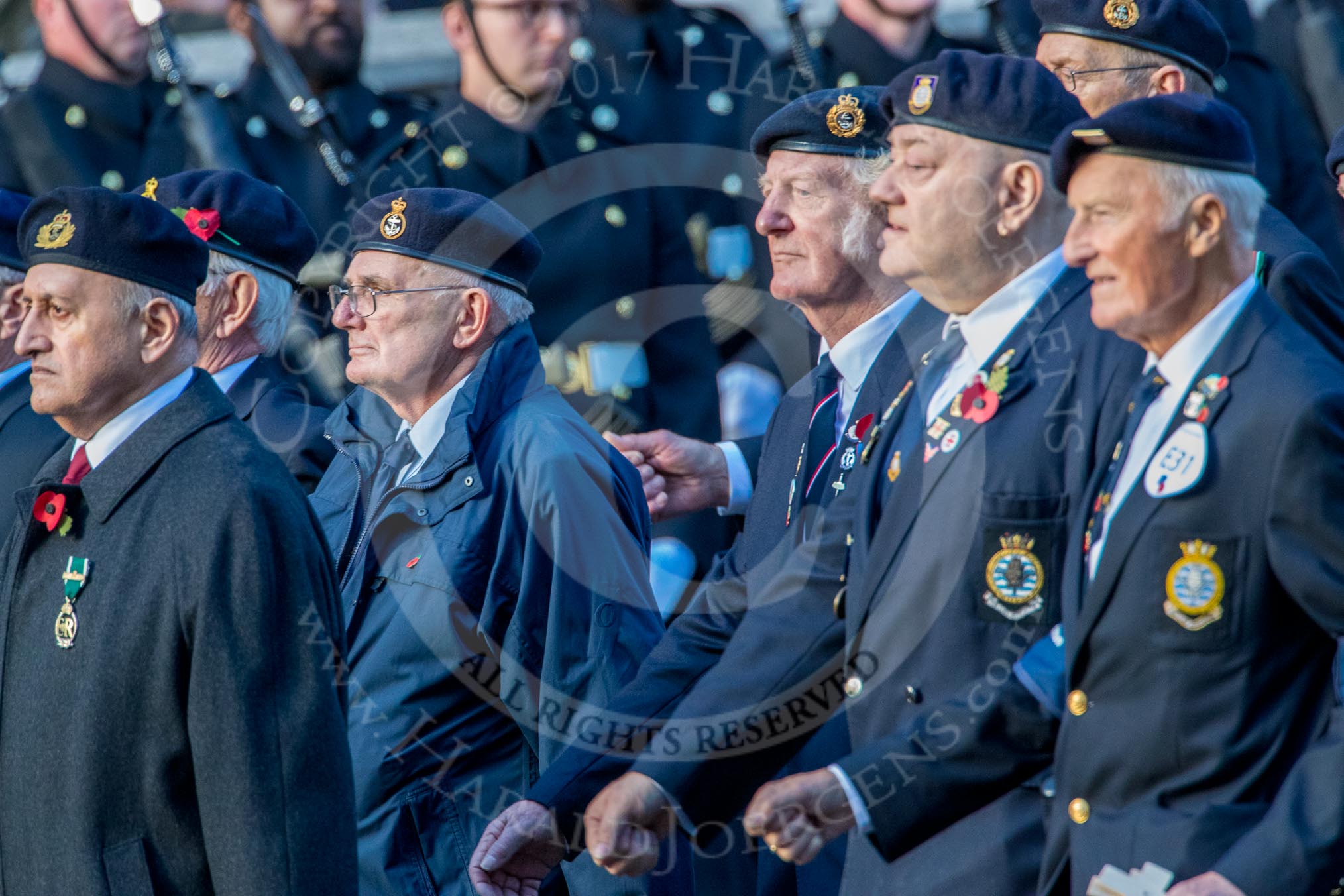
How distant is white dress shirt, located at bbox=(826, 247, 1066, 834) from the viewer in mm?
3377

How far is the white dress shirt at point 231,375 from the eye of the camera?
4910mm

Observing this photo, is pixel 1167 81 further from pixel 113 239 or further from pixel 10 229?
pixel 10 229

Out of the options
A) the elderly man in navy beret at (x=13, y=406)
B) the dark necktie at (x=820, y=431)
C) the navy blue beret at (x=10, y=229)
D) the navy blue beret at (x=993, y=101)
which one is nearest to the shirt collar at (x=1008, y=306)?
the navy blue beret at (x=993, y=101)

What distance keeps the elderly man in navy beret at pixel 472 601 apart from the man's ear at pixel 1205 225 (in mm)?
1581

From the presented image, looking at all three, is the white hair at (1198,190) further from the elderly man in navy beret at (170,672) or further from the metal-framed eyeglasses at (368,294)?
the metal-framed eyeglasses at (368,294)

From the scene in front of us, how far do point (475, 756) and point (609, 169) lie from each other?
9.21 feet

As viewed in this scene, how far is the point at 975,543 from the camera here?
3188mm

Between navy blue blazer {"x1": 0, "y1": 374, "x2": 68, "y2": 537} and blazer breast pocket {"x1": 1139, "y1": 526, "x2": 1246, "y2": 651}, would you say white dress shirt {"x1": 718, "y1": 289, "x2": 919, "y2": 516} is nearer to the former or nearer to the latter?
blazer breast pocket {"x1": 1139, "y1": 526, "x2": 1246, "y2": 651}

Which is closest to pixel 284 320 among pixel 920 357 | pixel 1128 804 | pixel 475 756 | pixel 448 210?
pixel 448 210

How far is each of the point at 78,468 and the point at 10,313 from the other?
194cm

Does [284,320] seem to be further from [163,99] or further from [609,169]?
[163,99]

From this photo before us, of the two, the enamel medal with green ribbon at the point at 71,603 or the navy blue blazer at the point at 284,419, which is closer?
the enamel medal with green ribbon at the point at 71,603

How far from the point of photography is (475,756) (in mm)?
4180

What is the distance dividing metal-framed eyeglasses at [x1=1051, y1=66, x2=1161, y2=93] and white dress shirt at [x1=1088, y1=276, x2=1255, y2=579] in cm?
168
